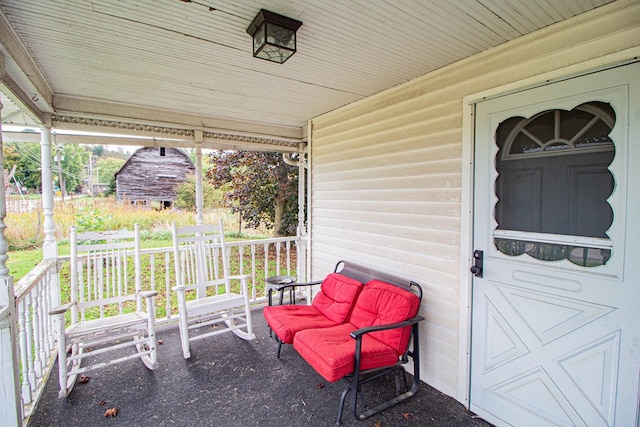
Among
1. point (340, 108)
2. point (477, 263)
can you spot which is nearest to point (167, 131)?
point (340, 108)

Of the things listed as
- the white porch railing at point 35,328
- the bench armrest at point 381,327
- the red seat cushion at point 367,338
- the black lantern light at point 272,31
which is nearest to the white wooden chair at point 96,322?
the white porch railing at point 35,328

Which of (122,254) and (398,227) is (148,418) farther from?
(398,227)

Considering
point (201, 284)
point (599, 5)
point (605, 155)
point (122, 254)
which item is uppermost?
point (599, 5)

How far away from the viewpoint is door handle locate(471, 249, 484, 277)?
87.3 inches

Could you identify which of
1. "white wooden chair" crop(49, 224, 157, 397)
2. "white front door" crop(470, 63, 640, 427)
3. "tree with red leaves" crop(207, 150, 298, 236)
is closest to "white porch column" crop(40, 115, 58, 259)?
"white wooden chair" crop(49, 224, 157, 397)

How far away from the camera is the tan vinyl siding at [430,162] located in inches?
70.2

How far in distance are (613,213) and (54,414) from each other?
12.9ft

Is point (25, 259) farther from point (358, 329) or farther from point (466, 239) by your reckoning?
point (466, 239)

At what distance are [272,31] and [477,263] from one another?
210 centimetres

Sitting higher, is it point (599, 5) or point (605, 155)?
point (599, 5)

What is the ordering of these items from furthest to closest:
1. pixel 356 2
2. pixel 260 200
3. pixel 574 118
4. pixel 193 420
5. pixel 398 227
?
1. pixel 260 200
2. pixel 398 227
3. pixel 193 420
4. pixel 574 118
5. pixel 356 2

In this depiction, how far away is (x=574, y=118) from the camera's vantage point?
181 cm

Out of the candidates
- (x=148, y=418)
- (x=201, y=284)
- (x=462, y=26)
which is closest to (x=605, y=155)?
(x=462, y=26)

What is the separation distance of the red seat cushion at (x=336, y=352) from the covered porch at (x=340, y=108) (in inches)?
15.2
